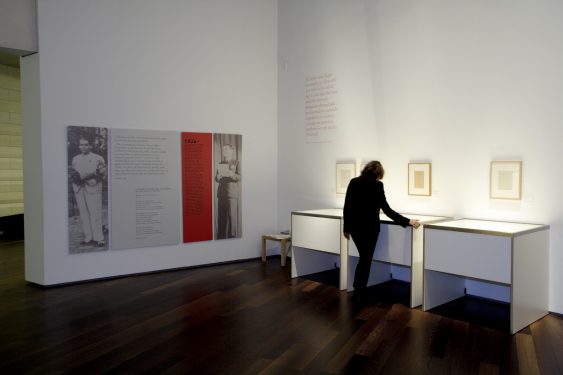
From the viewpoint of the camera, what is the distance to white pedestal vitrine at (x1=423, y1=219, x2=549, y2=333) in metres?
4.11

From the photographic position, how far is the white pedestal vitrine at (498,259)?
4.11 meters

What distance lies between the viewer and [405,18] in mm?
5816

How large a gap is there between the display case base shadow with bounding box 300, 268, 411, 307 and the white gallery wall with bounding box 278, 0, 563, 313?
3.07ft

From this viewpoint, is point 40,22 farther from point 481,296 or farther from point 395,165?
point 481,296

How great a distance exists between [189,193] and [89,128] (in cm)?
158

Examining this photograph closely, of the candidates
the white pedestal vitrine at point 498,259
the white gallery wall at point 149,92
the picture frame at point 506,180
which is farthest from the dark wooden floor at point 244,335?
the picture frame at point 506,180

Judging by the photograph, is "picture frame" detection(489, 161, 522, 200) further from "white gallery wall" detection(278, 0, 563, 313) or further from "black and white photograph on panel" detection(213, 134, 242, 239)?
"black and white photograph on panel" detection(213, 134, 242, 239)

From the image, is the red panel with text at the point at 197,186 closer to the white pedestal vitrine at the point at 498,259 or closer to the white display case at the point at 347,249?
the white display case at the point at 347,249

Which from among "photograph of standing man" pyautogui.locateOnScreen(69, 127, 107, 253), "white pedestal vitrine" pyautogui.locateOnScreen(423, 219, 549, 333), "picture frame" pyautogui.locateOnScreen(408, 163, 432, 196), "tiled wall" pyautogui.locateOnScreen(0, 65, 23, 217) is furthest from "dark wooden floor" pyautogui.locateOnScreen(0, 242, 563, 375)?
"tiled wall" pyautogui.locateOnScreen(0, 65, 23, 217)

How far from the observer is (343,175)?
6.64 metres

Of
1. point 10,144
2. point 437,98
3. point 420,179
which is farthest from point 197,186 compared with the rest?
point 10,144

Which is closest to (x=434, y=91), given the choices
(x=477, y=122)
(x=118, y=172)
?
(x=477, y=122)

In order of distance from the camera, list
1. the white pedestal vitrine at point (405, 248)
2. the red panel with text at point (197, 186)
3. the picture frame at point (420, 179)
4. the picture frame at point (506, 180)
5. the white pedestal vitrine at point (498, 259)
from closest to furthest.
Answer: the white pedestal vitrine at point (498, 259), the picture frame at point (506, 180), the white pedestal vitrine at point (405, 248), the picture frame at point (420, 179), the red panel with text at point (197, 186)

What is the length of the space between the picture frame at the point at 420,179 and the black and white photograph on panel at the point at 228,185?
103 inches
